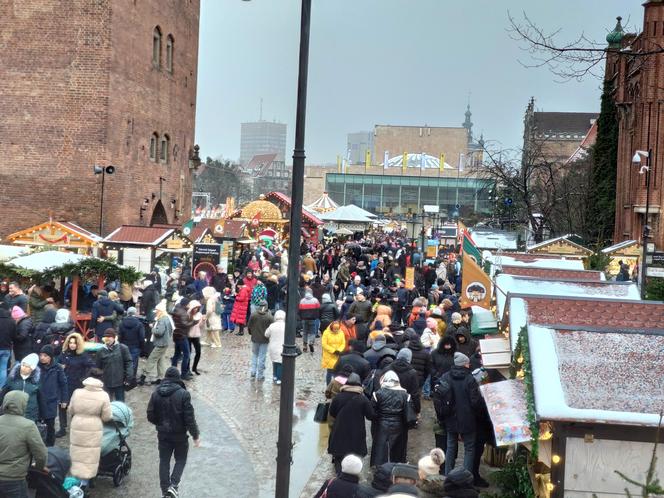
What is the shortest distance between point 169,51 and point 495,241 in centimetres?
1669

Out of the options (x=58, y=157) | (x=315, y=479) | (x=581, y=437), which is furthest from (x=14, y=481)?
(x=58, y=157)

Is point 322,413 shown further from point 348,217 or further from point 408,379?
point 348,217

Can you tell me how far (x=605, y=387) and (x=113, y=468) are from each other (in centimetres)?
563

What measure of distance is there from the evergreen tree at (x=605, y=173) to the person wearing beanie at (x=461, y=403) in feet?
130

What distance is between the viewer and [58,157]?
3450 centimetres

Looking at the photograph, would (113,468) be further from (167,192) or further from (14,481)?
(167,192)

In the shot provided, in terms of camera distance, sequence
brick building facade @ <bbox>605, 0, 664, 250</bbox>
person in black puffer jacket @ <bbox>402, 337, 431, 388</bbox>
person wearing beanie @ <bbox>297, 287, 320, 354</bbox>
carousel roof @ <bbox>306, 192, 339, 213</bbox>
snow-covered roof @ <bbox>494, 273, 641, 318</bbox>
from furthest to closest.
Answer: carousel roof @ <bbox>306, 192, 339, 213</bbox> < brick building facade @ <bbox>605, 0, 664, 250</bbox> < person wearing beanie @ <bbox>297, 287, 320, 354</bbox> < person in black puffer jacket @ <bbox>402, 337, 431, 388</bbox> < snow-covered roof @ <bbox>494, 273, 641, 318</bbox>

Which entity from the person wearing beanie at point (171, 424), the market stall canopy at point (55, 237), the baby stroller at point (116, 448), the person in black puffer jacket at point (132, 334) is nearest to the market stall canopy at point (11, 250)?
the market stall canopy at point (55, 237)

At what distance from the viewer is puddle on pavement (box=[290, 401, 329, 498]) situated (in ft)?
36.7

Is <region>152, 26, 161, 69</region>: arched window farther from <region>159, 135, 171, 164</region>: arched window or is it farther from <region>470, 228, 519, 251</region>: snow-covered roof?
<region>470, 228, 519, 251</region>: snow-covered roof

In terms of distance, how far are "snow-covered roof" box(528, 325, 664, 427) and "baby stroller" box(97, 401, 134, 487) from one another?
4.95 meters

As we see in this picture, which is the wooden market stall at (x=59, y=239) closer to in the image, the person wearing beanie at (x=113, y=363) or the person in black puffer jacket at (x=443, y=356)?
the person wearing beanie at (x=113, y=363)

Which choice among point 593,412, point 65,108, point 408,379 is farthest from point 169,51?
point 593,412

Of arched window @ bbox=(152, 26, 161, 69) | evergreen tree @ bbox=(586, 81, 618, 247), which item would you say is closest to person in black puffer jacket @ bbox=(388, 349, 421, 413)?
arched window @ bbox=(152, 26, 161, 69)
